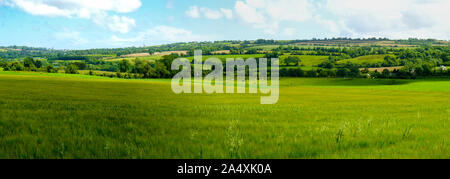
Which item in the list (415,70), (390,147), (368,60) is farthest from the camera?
(368,60)

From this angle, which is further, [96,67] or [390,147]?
[96,67]

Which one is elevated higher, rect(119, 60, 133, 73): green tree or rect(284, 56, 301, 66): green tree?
rect(284, 56, 301, 66): green tree

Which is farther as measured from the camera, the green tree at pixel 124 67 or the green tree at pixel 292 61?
the green tree at pixel 292 61

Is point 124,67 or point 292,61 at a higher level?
point 292,61

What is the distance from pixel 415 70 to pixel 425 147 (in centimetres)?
15594

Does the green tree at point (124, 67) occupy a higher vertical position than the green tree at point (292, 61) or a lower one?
lower

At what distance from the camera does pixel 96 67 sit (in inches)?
7387

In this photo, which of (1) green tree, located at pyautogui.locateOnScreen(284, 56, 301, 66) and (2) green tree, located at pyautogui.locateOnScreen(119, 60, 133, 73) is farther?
(1) green tree, located at pyautogui.locateOnScreen(284, 56, 301, 66)

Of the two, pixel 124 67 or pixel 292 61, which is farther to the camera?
pixel 292 61
